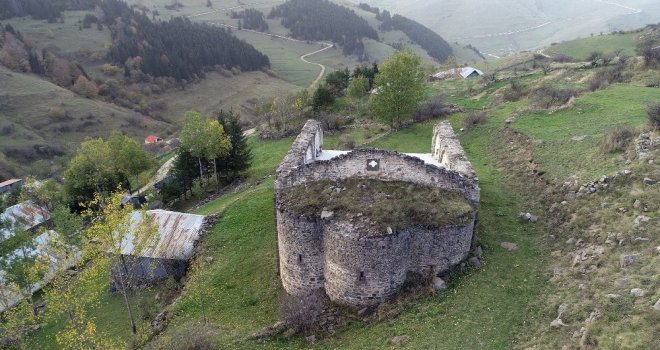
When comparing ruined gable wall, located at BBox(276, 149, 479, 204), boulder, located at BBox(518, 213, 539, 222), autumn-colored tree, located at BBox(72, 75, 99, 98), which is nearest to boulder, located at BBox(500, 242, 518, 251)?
boulder, located at BBox(518, 213, 539, 222)

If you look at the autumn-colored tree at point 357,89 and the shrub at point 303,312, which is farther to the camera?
the autumn-colored tree at point 357,89

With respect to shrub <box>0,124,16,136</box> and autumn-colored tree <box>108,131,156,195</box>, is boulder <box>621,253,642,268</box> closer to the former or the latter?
autumn-colored tree <box>108,131,156,195</box>

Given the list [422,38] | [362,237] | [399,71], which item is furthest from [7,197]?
[422,38]


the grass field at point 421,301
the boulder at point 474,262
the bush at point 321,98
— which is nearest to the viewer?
the grass field at point 421,301

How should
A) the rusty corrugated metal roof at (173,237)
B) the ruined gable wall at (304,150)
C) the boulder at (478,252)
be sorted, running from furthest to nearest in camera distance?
the rusty corrugated metal roof at (173,237) → the ruined gable wall at (304,150) → the boulder at (478,252)

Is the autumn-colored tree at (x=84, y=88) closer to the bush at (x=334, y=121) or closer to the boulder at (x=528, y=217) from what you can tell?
the bush at (x=334, y=121)

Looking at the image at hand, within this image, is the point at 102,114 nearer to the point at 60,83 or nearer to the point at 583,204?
the point at 60,83

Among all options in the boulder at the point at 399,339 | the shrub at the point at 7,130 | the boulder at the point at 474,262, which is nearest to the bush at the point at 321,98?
the boulder at the point at 474,262
